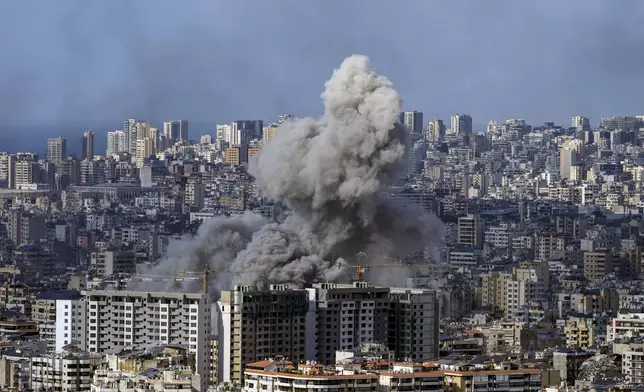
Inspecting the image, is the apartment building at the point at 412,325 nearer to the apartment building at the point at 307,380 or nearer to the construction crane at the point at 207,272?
the construction crane at the point at 207,272

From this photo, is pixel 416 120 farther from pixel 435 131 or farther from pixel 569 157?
pixel 569 157

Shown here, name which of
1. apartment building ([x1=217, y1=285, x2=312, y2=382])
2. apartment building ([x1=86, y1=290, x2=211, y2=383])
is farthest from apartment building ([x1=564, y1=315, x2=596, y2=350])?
apartment building ([x1=86, y1=290, x2=211, y2=383])

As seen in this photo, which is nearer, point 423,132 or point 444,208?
point 444,208

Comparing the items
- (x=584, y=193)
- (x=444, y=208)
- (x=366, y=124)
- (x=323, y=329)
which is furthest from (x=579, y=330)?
(x=584, y=193)

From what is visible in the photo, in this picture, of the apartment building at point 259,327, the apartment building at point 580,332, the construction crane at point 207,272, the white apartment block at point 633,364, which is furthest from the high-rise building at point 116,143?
the white apartment block at point 633,364

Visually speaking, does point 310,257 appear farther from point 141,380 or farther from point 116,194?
point 116,194

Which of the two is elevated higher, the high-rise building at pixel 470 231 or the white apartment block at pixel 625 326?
the high-rise building at pixel 470 231
